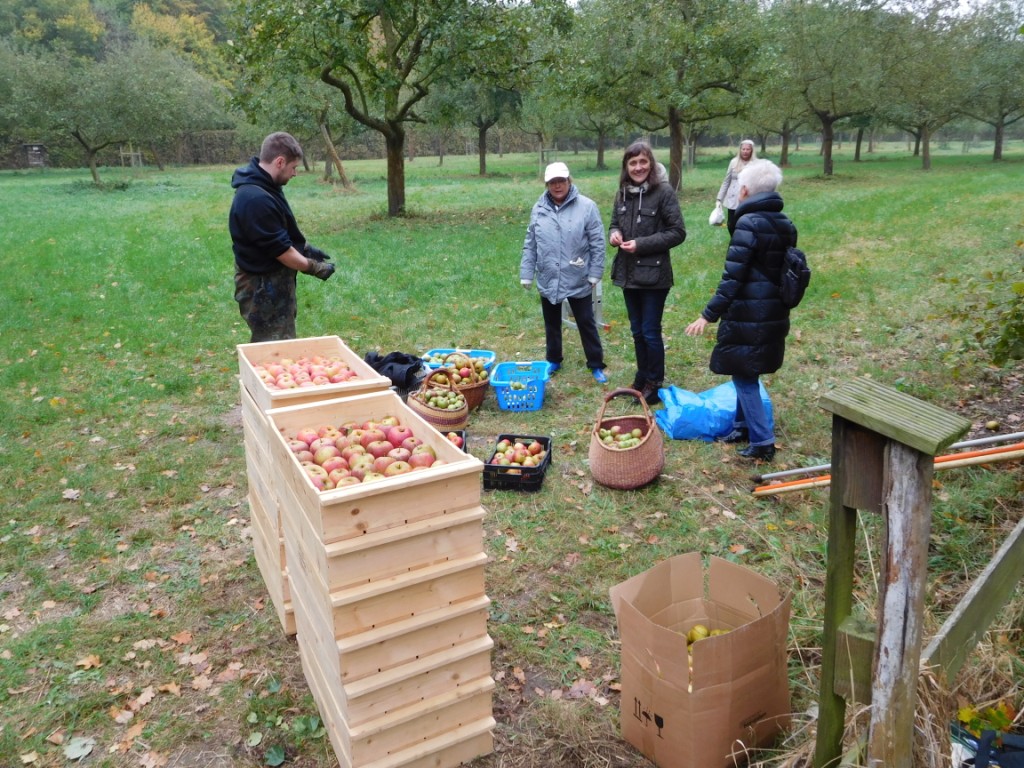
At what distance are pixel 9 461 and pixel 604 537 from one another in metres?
4.58

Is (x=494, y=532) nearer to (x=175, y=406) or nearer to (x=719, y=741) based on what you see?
(x=719, y=741)

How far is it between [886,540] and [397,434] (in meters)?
2.02

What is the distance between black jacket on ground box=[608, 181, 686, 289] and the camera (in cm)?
601

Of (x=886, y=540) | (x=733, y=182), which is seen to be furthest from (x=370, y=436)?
(x=733, y=182)

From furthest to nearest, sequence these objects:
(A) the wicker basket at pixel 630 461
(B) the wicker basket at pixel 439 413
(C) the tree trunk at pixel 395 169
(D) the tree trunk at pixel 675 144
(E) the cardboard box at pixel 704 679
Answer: (D) the tree trunk at pixel 675 144 → (C) the tree trunk at pixel 395 169 → (B) the wicker basket at pixel 439 413 → (A) the wicker basket at pixel 630 461 → (E) the cardboard box at pixel 704 679

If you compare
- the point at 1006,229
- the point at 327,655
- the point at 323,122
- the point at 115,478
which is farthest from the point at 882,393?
the point at 323,122

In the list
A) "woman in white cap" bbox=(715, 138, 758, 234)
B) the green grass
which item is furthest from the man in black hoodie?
"woman in white cap" bbox=(715, 138, 758, 234)

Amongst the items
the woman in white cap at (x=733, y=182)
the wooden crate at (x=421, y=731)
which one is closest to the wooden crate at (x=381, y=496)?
the wooden crate at (x=421, y=731)

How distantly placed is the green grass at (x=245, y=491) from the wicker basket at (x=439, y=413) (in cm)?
23

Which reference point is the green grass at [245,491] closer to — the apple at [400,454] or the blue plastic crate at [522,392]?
the blue plastic crate at [522,392]

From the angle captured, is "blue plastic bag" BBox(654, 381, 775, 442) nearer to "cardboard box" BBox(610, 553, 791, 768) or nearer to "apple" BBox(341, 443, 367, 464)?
"cardboard box" BBox(610, 553, 791, 768)

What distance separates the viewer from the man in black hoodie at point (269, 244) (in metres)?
4.94

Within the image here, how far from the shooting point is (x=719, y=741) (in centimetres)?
252

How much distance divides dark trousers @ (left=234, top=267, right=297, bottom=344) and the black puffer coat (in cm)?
297
